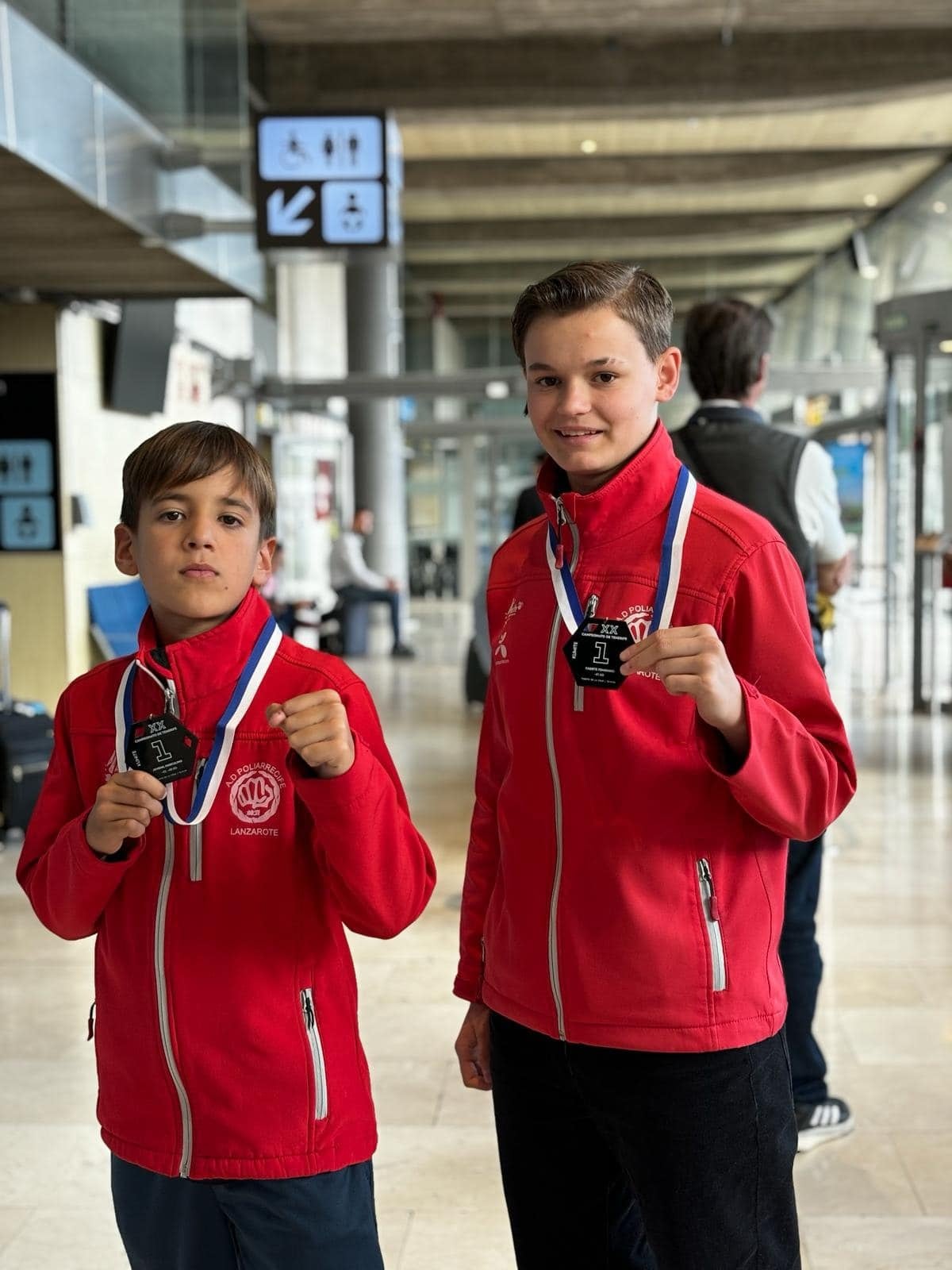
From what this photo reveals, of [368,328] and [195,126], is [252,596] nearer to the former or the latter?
[195,126]

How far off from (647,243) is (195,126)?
1609 centimetres

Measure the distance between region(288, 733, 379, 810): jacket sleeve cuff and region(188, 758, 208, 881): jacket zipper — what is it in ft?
0.59

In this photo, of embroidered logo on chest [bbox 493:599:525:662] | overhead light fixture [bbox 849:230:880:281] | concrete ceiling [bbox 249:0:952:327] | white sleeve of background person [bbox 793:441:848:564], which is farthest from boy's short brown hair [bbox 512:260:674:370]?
overhead light fixture [bbox 849:230:880:281]

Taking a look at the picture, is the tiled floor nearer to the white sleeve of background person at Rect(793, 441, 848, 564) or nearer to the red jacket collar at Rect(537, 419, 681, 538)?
the white sleeve of background person at Rect(793, 441, 848, 564)

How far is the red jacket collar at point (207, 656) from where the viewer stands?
70.0 inches

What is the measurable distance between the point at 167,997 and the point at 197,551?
1.80ft

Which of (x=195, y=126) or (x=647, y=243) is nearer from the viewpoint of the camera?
(x=195, y=126)

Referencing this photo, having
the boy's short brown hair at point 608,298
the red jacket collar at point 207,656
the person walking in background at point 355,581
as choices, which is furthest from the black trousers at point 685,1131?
the person walking in background at point 355,581

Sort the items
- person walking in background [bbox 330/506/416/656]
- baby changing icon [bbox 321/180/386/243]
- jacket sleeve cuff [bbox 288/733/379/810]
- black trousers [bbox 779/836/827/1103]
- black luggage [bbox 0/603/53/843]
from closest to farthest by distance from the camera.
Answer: jacket sleeve cuff [bbox 288/733/379/810] → black trousers [bbox 779/836/827/1103] → black luggage [bbox 0/603/53/843] → baby changing icon [bbox 321/180/386/243] → person walking in background [bbox 330/506/416/656]

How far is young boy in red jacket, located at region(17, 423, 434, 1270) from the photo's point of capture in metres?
1.77

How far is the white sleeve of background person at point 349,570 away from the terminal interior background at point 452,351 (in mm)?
1060

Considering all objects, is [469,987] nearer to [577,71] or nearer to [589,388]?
[589,388]

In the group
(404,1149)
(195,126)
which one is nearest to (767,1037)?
(404,1149)

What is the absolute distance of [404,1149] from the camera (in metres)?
3.60
